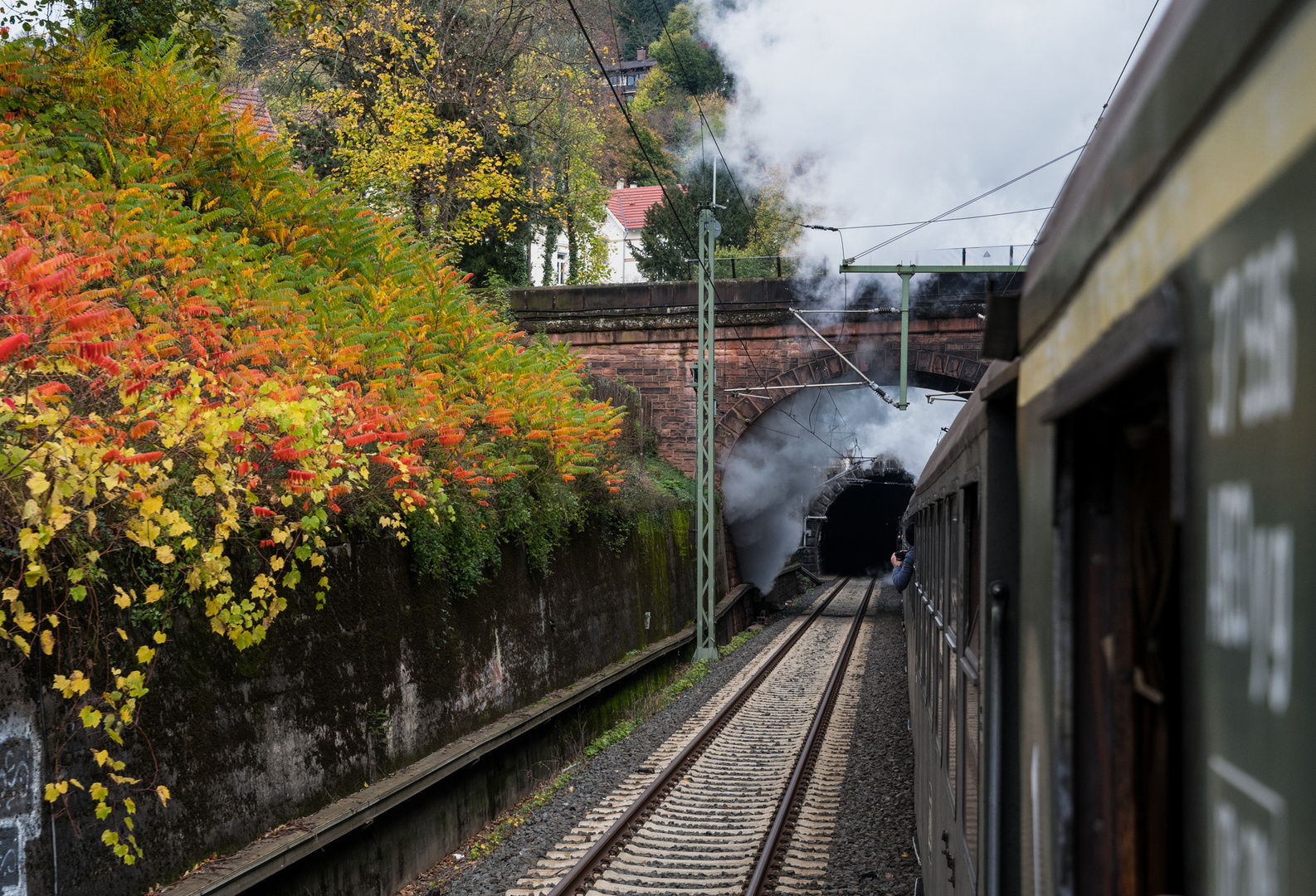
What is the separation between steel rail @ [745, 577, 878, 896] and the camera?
25.8ft

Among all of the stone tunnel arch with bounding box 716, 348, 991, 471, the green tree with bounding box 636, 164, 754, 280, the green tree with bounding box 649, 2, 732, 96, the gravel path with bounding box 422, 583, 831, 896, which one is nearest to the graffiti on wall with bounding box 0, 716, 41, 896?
the gravel path with bounding box 422, 583, 831, 896

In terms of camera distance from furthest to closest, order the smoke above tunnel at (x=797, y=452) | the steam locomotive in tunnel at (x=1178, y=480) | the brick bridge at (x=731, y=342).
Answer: the smoke above tunnel at (x=797, y=452) < the brick bridge at (x=731, y=342) < the steam locomotive in tunnel at (x=1178, y=480)

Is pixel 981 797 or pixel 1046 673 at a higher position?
pixel 1046 673

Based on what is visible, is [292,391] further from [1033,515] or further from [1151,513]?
[1151,513]

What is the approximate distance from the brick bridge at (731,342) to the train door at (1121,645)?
67.4 ft

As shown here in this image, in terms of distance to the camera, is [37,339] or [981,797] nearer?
[981,797]

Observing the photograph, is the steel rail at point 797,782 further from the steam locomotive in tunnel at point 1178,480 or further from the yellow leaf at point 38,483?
the steam locomotive in tunnel at point 1178,480

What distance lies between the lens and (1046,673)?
2.01 meters

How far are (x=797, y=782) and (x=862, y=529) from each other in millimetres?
37434

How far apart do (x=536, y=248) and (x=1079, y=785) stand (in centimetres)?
4871

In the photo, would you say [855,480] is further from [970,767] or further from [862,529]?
[970,767]

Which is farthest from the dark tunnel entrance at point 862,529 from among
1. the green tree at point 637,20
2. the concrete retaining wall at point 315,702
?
the concrete retaining wall at point 315,702

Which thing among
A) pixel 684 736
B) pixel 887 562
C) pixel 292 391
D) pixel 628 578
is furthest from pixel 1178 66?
pixel 887 562

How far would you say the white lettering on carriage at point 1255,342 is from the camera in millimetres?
899
